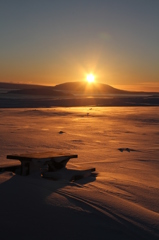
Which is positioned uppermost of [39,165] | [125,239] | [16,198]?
[39,165]

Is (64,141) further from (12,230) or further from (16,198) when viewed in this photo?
(12,230)

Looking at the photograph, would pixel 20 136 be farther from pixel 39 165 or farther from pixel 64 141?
pixel 39 165

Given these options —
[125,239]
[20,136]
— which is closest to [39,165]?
[125,239]

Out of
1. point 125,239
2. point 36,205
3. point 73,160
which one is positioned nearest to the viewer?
Answer: point 125,239

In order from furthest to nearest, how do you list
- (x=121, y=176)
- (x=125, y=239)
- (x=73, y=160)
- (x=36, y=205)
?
(x=73, y=160) < (x=121, y=176) < (x=36, y=205) < (x=125, y=239)

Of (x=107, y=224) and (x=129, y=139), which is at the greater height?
(x=129, y=139)

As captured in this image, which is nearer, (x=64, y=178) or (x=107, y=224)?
(x=107, y=224)

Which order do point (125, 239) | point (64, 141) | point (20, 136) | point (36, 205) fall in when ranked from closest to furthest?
point (125, 239), point (36, 205), point (64, 141), point (20, 136)

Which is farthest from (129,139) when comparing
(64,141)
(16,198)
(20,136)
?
(16,198)

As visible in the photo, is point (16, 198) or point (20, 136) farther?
point (20, 136)
